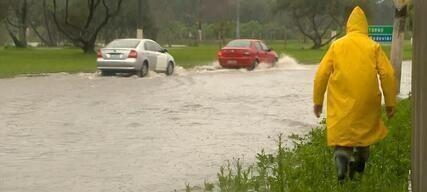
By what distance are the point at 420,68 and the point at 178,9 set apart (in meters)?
101

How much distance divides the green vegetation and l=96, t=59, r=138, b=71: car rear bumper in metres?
17.3

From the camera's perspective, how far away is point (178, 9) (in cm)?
10488

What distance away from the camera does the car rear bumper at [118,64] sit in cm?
2703

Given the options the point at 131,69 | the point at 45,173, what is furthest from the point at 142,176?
the point at 131,69

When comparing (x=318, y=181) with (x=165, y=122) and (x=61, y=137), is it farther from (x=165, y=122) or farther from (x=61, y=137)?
(x=165, y=122)

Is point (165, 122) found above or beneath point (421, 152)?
beneath

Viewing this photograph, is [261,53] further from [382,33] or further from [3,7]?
[3,7]

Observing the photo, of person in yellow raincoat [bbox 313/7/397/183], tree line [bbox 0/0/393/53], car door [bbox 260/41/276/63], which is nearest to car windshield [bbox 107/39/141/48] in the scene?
car door [bbox 260/41/276/63]

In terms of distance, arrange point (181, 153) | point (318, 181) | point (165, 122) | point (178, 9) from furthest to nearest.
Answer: point (178, 9), point (165, 122), point (181, 153), point (318, 181)

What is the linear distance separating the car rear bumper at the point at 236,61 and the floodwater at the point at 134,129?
9165 millimetres

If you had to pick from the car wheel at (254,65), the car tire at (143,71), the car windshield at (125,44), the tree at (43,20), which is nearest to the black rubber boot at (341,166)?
the car tire at (143,71)

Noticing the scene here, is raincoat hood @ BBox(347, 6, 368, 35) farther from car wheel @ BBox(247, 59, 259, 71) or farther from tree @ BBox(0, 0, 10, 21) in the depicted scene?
Answer: tree @ BBox(0, 0, 10, 21)

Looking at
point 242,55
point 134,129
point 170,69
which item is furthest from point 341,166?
point 242,55

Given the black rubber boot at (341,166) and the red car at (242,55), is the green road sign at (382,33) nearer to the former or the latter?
the black rubber boot at (341,166)
